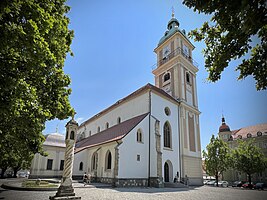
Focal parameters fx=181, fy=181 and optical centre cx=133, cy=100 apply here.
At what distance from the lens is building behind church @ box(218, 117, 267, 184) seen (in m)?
44.4

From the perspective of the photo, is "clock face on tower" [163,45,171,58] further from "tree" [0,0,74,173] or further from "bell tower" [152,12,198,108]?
"tree" [0,0,74,173]

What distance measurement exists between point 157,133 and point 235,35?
17.5 metres

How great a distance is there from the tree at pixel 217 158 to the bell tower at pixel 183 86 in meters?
8.31

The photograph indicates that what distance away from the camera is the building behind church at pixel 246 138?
44366 millimetres

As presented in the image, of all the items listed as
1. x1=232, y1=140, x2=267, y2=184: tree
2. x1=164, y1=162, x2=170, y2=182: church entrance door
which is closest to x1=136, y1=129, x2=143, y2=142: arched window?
x1=164, y1=162, x2=170, y2=182: church entrance door

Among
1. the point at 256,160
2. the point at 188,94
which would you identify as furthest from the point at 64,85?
the point at 256,160

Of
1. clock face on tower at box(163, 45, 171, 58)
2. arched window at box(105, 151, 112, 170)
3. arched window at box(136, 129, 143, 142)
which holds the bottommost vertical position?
arched window at box(105, 151, 112, 170)

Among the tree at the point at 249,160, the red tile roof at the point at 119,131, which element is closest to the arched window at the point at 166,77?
the red tile roof at the point at 119,131

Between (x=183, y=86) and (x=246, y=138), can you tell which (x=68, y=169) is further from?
(x=246, y=138)

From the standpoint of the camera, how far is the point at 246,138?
2109 inches

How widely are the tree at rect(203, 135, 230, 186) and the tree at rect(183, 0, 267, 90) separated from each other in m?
31.9

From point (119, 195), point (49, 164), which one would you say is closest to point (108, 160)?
point (119, 195)

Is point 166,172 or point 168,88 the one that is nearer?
point 166,172

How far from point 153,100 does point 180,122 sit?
5937mm
